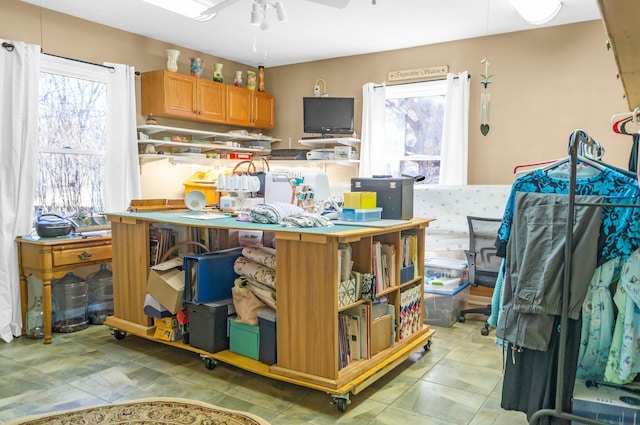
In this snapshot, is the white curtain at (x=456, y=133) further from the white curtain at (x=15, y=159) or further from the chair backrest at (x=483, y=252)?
the white curtain at (x=15, y=159)

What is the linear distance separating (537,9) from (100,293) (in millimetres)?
4370

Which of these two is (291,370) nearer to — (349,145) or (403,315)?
(403,315)

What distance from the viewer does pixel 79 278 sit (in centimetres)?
387

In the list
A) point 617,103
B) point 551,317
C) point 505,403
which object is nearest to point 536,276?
point 551,317

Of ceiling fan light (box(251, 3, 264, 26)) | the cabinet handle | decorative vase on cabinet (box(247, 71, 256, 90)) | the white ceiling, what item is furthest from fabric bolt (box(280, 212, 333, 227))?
decorative vase on cabinet (box(247, 71, 256, 90))

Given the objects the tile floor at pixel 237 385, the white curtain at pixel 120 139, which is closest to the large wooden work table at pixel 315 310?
the tile floor at pixel 237 385

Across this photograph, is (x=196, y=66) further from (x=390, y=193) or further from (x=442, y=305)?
(x=442, y=305)

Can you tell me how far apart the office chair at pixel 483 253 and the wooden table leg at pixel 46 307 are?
3.21m

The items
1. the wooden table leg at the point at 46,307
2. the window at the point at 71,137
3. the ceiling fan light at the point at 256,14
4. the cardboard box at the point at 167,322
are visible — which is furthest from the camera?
the window at the point at 71,137

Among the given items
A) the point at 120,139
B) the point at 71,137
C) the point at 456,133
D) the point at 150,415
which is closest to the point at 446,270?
the point at 456,133

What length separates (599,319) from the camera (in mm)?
1772

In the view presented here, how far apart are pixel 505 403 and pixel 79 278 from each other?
3.38 m

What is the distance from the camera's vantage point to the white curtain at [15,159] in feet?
11.8

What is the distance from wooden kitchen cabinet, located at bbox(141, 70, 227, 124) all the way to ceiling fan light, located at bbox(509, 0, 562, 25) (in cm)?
317
